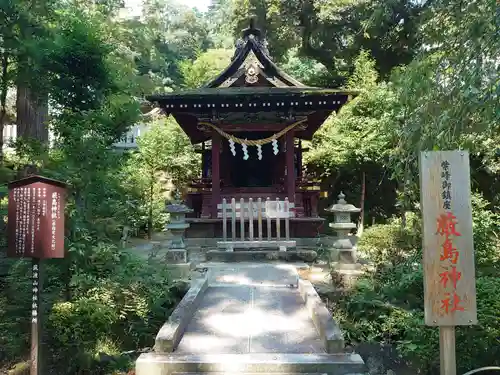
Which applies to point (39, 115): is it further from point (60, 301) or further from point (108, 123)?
point (60, 301)

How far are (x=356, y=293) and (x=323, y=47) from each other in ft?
53.5

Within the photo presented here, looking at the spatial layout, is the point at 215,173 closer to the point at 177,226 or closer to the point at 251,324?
the point at 177,226

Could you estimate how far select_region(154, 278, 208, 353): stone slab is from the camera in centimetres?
426

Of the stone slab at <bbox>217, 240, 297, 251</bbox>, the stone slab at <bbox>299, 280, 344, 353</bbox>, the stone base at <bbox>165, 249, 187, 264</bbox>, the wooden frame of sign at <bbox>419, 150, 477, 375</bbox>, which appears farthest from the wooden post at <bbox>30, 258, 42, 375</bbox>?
the stone slab at <bbox>217, 240, 297, 251</bbox>

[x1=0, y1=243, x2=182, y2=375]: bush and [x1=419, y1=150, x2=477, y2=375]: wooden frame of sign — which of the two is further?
[x1=0, y1=243, x2=182, y2=375]: bush

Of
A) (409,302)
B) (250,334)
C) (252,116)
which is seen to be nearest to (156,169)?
(252,116)

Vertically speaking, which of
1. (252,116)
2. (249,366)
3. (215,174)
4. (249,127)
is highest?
(252,116)

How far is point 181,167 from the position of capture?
16.8 m

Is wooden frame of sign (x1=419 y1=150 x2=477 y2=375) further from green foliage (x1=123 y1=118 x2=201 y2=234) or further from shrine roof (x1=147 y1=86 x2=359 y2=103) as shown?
green foliage (x1=123 y1=118 x2=201 y2=234)

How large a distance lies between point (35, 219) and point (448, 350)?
143 inches

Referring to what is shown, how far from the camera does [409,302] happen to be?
565cm

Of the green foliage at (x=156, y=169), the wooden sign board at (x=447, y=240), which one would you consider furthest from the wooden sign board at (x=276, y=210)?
the wooden sign board at (x=447, y=240)

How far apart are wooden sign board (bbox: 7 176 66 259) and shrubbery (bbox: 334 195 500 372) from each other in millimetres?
3721

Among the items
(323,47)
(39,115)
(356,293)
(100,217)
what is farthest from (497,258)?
(323,47)
